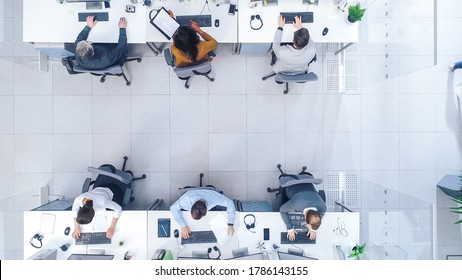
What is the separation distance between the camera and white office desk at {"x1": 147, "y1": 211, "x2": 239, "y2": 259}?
3.17m

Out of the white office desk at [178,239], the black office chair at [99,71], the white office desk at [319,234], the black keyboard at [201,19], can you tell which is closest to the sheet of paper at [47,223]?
the white office desk at [178,239]

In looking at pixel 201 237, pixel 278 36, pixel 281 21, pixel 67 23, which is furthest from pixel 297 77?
pixel 67 23

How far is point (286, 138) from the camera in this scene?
3.90 meters

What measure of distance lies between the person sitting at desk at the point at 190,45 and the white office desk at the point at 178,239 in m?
1.58

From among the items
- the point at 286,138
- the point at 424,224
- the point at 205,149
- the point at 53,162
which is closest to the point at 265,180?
the point at 286,138

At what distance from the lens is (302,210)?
118 inches

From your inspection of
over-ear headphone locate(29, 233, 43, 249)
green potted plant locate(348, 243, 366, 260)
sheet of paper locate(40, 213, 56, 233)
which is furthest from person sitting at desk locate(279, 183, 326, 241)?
over-ear headphone locate(29, 233, 43, 249)

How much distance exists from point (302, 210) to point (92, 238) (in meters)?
2.20

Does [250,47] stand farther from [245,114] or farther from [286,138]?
[286,138]

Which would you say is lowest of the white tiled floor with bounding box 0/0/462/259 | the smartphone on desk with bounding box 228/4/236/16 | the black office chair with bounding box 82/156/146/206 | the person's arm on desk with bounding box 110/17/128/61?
the black office chair with bounding box 82/156/146/206

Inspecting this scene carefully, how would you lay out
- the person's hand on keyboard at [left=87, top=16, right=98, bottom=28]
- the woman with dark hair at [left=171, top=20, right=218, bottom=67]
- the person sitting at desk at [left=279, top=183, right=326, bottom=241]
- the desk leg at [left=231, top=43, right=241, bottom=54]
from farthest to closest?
1. the desk leg at [left=231, top=43, right=241, bottom=54]
2. the person's hand on keyboard at [left=87, top=16, right=98, bottom=28]
3. the person sitting at desk at [left=279, top=183, right=326, bottom=241]
4. the woman with dark hair at [left=171, top=20, right=218, bottom=67]

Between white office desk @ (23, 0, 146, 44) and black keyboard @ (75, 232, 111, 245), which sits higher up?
white office desk @ (23, 0, 146, 44)

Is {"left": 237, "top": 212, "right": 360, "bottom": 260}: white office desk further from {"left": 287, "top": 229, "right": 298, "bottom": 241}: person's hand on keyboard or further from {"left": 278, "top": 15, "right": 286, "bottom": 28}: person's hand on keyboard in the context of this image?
{"left": 278, "top": 15, "right": 286, "bottom": 28}: person's hand on keyboard

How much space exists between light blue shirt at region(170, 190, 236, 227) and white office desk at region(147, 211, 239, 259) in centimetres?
10
